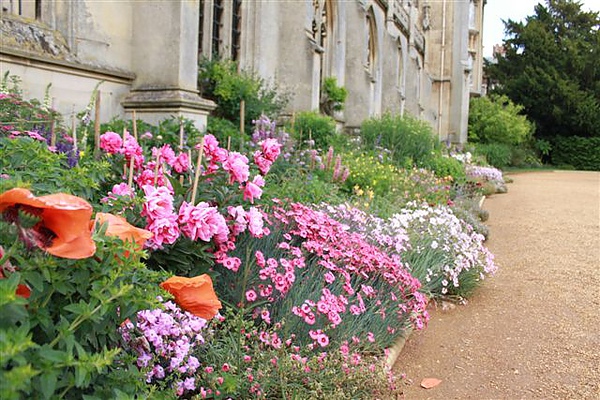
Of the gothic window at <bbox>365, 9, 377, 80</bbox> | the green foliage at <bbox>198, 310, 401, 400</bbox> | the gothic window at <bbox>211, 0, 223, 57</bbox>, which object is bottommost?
the green foliage at <bbox>198, 310, 401, 400</bbox>

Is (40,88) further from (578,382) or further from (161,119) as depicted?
(578,382)

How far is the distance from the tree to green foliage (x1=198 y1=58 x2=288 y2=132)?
31.4m

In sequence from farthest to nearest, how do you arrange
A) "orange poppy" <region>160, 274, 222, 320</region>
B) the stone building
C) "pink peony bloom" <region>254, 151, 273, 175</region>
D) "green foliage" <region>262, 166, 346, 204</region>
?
the stone building → "green foliage" <region>262, 166, 346, 204</region> → "pink peony bloom" <region>254, 151, 273, 175</region> → "orange poppy" <region>160, 274, 222, 320</region>

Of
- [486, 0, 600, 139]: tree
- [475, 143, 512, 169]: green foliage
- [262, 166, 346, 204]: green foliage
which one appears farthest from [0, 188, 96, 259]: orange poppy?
[486, 0, 600, 139]: tree

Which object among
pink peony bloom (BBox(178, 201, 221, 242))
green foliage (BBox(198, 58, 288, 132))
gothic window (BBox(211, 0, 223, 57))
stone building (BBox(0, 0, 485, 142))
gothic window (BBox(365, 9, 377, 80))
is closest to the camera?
pink peony bloom (BBox(178, 201, 221, 242))

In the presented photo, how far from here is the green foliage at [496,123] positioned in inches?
1217

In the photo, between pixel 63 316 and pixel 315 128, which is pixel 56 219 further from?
pixel 315 128

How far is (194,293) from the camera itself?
190 centimetres

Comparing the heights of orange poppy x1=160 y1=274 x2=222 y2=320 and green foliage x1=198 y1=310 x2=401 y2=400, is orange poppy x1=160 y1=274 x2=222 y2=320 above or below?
above

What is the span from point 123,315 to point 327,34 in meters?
14.4

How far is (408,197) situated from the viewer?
749cm

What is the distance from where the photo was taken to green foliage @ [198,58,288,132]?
9336 millimetres

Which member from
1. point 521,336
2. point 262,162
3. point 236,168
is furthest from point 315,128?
point 236,168

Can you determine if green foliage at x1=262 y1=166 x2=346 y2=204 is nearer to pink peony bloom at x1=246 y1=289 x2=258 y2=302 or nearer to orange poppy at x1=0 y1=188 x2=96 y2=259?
pink peony bloom at x1=246 y1=289 x2=258 y2=302
